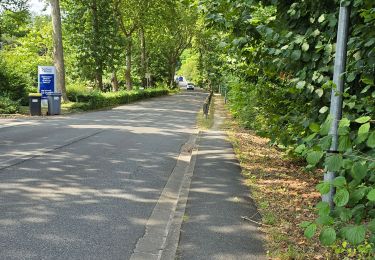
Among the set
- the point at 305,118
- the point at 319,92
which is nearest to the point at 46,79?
the point at 305,118

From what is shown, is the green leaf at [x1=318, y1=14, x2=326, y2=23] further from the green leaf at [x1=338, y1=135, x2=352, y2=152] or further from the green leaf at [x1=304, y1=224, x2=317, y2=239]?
the green leaf at [x1=304, y1=224, x2=317, y2=239]

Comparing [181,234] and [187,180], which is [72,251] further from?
[187,180]

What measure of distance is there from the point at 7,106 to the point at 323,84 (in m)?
19.7

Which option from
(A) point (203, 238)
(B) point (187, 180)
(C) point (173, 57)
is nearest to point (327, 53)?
(A) point (203, 238)

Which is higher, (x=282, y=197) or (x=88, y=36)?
(x=88, y=36)

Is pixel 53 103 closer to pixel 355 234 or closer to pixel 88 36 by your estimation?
pixel 88 36

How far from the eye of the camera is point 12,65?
25125mm

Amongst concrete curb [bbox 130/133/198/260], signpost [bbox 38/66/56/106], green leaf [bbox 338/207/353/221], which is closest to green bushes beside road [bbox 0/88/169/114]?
signpost [bbox 38/66/56/106]

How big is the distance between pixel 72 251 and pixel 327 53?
319 centimetres

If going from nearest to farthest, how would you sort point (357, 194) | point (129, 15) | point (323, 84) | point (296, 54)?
point (357, 194), point (323, 84), point (296, 54), point (129, 15)

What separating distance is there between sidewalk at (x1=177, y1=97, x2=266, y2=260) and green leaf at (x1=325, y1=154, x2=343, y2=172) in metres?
1.91

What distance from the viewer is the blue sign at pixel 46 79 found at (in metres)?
22.2

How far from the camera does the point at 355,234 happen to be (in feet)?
7.53

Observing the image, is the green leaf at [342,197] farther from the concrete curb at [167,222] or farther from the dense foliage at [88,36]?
the dense foliage at [88,36]
